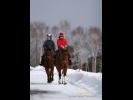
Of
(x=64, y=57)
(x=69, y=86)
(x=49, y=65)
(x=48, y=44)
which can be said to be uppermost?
(x=48, y=44)

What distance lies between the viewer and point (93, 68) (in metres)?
7.63

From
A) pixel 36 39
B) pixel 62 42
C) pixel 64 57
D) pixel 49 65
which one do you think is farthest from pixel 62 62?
pixel 36 39

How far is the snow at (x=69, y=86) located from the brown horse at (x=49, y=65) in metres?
0.08

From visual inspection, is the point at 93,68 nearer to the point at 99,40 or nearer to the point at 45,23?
the point at 99,40

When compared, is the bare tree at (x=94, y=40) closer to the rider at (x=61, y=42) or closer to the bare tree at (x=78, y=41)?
the bare tree at (x=78, y=41)

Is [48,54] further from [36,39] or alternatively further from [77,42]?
[77,42]

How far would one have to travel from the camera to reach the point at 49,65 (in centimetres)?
780

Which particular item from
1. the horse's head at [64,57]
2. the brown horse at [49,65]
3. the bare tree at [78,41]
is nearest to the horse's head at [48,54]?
the brown horse at [49,65]

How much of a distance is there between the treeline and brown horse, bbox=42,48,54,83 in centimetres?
17

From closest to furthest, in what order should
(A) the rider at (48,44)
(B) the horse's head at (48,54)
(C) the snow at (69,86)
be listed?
1. (C) the snow at (69,86)
2. (A) the rider at (48,44)
3. (B) the horse's head at (48,54)

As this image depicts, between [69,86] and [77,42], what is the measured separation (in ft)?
3.09

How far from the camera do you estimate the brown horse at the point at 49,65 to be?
25.2 feet
